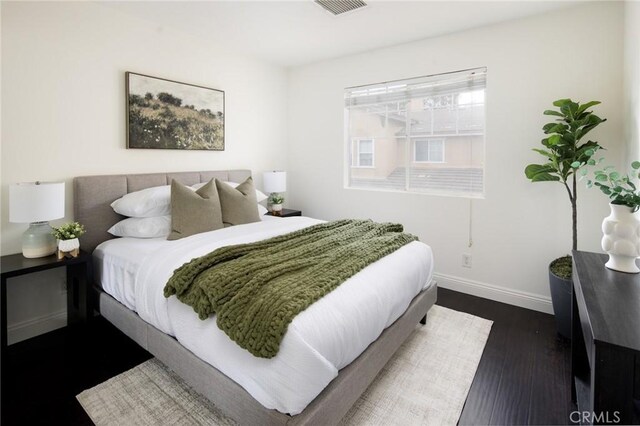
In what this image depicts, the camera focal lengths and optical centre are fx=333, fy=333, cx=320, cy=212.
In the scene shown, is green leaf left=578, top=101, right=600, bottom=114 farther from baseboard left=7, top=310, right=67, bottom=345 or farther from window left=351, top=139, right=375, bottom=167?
baseboard left=7, top=310, right=67, bottom=345

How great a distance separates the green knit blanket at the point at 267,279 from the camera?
4.37 ft

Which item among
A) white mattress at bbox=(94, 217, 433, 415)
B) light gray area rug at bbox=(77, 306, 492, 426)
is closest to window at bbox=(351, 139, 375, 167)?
white mattress at bbox=(94, 217, 433, 415)

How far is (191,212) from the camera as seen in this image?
261cm

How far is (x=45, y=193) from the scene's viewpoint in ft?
7.02

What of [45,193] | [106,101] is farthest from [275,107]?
[45,193]

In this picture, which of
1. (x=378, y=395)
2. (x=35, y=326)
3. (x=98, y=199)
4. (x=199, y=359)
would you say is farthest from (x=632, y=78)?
(x=35, y=326)

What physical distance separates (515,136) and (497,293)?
4.77 ft

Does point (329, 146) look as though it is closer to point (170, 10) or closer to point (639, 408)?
point (170, 10)

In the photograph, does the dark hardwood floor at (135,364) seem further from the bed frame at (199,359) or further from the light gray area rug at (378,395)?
the bed frame at (199,359)

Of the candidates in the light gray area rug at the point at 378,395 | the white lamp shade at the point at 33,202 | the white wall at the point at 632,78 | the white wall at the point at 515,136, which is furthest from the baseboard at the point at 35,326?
the white wall at the point at 632,78

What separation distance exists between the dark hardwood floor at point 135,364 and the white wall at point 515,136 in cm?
55

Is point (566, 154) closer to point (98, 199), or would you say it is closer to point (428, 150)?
point (428, 150)

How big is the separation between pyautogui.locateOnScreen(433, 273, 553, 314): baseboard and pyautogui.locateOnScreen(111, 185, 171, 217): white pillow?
2705mm

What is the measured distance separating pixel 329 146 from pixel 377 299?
275 cm
